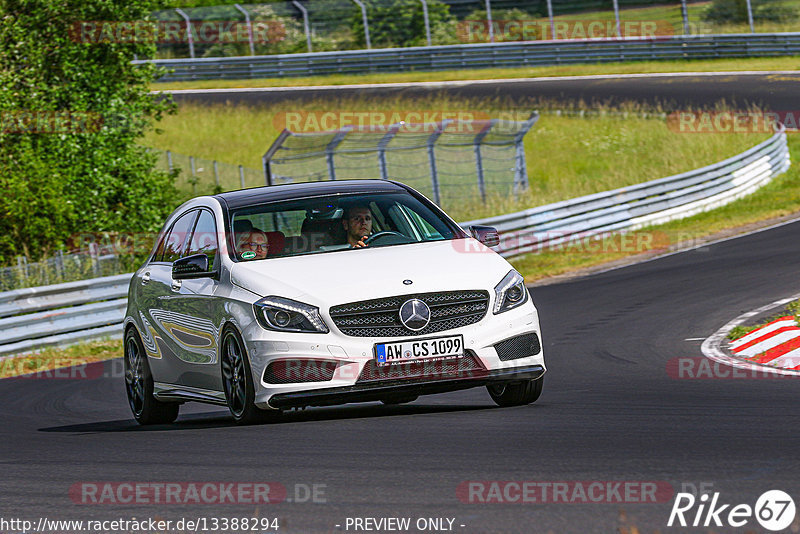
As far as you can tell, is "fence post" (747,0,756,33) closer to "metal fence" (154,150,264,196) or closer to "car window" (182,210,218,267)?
"metal fence" (154,150,264,196)

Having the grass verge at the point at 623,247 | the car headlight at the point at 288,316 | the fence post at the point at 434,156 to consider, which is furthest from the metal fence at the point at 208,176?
the car headlight at the point at 288,316

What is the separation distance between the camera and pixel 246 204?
30.2 feet

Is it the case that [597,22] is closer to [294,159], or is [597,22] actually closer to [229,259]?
[294,159]

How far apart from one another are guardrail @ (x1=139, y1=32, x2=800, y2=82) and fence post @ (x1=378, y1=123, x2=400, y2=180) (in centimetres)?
2121

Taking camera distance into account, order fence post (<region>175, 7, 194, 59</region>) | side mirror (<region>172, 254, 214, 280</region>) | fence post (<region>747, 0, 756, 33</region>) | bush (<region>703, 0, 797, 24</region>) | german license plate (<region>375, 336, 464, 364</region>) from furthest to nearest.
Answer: fence post (<region>175, 7, 194, 59</region>) → bush (<region>703, 0, 797, 24</region>) → fence post (<region>747, 0, 756, 33</region>) → side mirror (<region>172, 254, 214, 280</region>) → german license plate (<region>375, 336, 464, 364</region>)

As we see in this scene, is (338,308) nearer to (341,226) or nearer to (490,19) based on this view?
(341,226)

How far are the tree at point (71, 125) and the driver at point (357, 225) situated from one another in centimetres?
1484

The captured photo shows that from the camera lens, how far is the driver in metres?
9.02

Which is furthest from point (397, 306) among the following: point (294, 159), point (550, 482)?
point (294, 159)

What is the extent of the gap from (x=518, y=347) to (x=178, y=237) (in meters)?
2.99

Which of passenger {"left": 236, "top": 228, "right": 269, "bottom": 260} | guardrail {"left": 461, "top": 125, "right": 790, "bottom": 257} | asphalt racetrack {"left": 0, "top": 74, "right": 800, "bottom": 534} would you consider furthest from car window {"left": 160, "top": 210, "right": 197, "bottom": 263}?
guardrail {"left": 461, "top": 125, "right": 790, "bottom": 257}

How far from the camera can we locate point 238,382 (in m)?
8.27

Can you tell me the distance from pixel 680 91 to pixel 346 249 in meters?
31.1

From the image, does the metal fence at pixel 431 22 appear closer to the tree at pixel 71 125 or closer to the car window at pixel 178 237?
the tree at pixel 71 125
